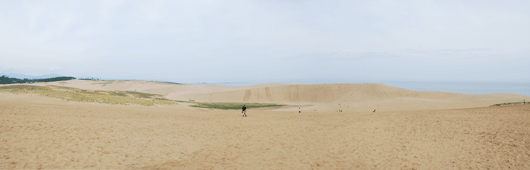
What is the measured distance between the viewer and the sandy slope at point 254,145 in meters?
9.96

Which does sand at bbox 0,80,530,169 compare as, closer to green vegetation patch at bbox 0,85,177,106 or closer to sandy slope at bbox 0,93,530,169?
sandy slope at bbox 0,93,530,169

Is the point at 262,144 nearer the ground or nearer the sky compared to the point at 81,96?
nearer the ground

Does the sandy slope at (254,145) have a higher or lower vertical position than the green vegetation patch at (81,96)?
lower

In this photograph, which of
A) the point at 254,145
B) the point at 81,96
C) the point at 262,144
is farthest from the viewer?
the point at 81,96

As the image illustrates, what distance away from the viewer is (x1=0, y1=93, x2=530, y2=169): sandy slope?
392 inches

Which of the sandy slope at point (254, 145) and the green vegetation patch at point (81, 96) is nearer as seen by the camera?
the sandy slope at point (254, 145)

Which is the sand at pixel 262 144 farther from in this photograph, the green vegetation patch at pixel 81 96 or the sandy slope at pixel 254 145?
the green vegetation patch at pixel 81 96

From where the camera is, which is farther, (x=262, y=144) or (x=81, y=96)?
(x=81, y=96)

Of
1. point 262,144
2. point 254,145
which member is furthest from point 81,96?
point 262,144

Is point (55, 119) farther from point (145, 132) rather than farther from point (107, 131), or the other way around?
point (145, 132)

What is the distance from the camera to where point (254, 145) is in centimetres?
1348

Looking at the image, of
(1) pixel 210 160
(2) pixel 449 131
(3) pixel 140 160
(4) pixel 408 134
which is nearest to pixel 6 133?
(3) pixel 140 160

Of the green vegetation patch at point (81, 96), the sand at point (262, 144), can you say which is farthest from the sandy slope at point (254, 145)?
the green vegetation patch at point (81, 96)

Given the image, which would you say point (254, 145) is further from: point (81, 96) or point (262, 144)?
point (81, 96)
